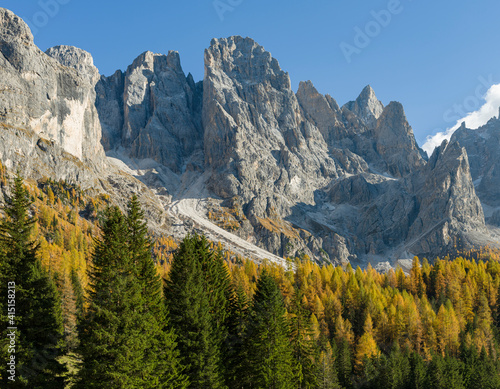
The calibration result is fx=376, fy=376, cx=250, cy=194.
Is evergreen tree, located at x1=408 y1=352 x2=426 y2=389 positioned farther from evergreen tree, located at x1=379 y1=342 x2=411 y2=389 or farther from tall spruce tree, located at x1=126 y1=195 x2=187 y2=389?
tall spruce tree, located at x1=126 y1=195 x2=187 y2=389

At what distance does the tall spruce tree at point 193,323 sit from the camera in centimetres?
3250

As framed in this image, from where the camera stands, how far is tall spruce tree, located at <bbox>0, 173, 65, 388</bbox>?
94.3ft

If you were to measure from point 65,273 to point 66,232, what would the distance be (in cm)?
9654

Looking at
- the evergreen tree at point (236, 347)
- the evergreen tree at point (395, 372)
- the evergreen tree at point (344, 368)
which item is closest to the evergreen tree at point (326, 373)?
the evergreen tree at point (344, 368)

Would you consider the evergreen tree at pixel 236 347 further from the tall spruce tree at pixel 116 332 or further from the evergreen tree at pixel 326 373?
the evergreen tree at pixel 326 373

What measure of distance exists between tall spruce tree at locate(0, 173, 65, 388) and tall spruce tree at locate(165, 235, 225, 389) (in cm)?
1007

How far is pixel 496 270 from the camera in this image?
10981 centimetres

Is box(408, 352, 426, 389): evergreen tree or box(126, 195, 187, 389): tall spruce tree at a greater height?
box(126, 195, 187, 389): tall spruce tree

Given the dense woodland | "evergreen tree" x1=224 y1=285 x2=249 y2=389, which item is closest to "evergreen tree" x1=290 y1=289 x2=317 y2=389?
the dense woodland

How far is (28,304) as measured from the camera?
30250mm

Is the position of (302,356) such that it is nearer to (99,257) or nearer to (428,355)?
→ (99,257)

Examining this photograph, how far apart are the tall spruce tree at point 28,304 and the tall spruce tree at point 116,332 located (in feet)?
19.1

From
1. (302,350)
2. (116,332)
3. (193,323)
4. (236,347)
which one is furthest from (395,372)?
(116,332)

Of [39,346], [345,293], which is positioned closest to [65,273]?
[39,346]
